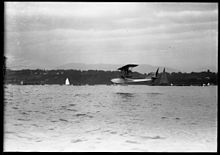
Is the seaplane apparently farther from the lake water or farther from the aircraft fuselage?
the lake water

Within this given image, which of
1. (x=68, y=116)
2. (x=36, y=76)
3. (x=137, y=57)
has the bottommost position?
(x=68, y=116)

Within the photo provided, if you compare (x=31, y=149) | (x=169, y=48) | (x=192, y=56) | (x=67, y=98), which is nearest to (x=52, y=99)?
(x=67, y=98)

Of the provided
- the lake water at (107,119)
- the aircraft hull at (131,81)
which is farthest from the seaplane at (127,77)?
the lake water at (107,119)

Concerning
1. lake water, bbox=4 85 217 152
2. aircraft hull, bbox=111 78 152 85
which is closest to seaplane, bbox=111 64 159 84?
aircraft hull, bbox=111 78 152 85

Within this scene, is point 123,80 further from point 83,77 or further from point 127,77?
point 83,77

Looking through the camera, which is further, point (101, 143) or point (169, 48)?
point (169, 48)

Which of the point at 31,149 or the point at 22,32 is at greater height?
the point at 22,32

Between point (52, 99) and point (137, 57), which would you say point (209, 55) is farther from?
point (52, 99)

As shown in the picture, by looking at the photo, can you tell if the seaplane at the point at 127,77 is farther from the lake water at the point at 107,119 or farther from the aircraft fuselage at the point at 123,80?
the lake water at the point at 107,119
